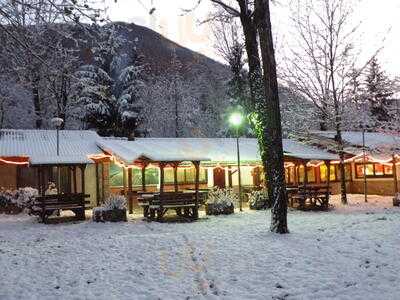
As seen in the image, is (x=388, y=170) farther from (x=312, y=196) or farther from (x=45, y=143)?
(x=45, y=143)

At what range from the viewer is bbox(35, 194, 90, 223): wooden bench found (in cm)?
1911

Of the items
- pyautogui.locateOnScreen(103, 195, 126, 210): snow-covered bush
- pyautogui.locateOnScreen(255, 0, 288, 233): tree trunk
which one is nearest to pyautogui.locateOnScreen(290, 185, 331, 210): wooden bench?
pyautogui.locateOnScreen(103, 195, 126, 210): snow-covered bush

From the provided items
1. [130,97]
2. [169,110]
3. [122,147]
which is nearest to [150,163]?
[122,147]

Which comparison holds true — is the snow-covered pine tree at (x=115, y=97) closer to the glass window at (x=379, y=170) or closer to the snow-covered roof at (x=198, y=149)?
the snow-covered roof at (x=198, y=149)

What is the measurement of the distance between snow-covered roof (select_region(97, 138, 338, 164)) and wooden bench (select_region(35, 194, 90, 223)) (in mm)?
3167

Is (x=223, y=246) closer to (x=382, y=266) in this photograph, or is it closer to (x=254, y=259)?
(x=254, y=259)

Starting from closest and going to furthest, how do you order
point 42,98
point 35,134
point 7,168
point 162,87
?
point 7,168 < point 35,134 < point 42,98 < point 162,87

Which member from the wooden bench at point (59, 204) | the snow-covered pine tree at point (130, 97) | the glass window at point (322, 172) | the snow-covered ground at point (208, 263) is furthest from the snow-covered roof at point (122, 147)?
the snow-covered pine tree at point (130, 97)

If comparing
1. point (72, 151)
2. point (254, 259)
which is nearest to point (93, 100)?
point (72, 151)

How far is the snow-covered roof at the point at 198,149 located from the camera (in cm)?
2416

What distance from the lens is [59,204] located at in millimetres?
19484

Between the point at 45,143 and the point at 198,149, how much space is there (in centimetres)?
863

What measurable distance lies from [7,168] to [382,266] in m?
20.3

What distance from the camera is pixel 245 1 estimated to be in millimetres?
20297
